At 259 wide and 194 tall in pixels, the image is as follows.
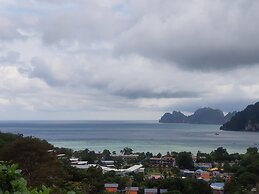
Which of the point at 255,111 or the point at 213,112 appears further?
the point at 213,112

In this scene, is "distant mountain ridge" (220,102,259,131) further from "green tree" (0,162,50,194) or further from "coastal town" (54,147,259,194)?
"green tree" (0,162,50,194)

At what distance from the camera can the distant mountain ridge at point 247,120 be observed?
3996 inches

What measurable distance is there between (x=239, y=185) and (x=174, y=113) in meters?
163

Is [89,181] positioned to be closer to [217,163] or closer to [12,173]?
[12,173]

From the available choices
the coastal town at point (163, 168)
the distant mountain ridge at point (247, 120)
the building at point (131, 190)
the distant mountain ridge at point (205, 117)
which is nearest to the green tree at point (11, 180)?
the coastal town at point (163, 168)

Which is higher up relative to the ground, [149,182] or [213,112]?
[213,112]

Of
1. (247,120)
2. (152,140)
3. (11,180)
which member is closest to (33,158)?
(11,180)

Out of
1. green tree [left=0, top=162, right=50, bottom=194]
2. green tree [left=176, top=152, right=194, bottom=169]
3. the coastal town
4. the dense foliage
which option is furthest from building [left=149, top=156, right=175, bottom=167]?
green tree [left=0, top=162, right=50, bottom=194]

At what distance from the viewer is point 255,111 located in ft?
332

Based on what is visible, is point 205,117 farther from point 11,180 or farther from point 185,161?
point 11,180

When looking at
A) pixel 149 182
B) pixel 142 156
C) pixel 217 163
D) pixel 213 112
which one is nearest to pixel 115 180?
pixel 149 182

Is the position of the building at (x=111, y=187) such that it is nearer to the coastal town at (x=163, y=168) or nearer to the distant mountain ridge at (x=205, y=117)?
the coastal town at (x=163, y=168)

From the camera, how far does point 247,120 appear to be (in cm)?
11094

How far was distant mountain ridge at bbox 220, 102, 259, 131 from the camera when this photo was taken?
10150cm
